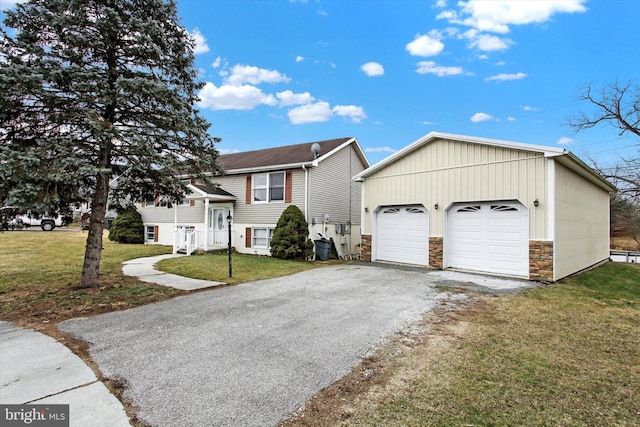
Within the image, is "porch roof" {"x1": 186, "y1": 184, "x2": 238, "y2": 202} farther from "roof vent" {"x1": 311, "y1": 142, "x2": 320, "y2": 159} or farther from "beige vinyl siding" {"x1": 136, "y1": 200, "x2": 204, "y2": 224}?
"roof vent" {"x1": 311, "y1": 142, "x2": 320, "y2": 159}

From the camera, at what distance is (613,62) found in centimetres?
1805

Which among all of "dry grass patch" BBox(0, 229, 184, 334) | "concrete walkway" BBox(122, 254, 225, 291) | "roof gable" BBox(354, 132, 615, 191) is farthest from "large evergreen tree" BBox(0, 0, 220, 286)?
"roof gable" BBox(354, 132, 615, 191)

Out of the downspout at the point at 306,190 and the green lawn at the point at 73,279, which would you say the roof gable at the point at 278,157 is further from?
the green lawn at the point at 73,279

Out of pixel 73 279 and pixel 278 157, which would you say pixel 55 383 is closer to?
pixel 73 279

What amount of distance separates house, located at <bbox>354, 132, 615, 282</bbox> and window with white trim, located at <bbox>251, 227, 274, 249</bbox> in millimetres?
4405

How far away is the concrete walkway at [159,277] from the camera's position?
803 centimetres

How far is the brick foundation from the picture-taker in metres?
11.1

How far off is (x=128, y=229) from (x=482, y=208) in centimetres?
1792

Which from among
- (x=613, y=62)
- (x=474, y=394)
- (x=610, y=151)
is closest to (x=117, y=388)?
(x=474, y=394)

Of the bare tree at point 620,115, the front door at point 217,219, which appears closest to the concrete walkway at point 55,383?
the front door at point 217,219

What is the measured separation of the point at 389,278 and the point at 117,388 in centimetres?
744

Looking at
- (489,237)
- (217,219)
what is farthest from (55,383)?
(217,219)

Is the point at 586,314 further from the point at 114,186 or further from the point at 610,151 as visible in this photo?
the point at 610,151

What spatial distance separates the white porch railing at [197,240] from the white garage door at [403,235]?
7593 millimetres
